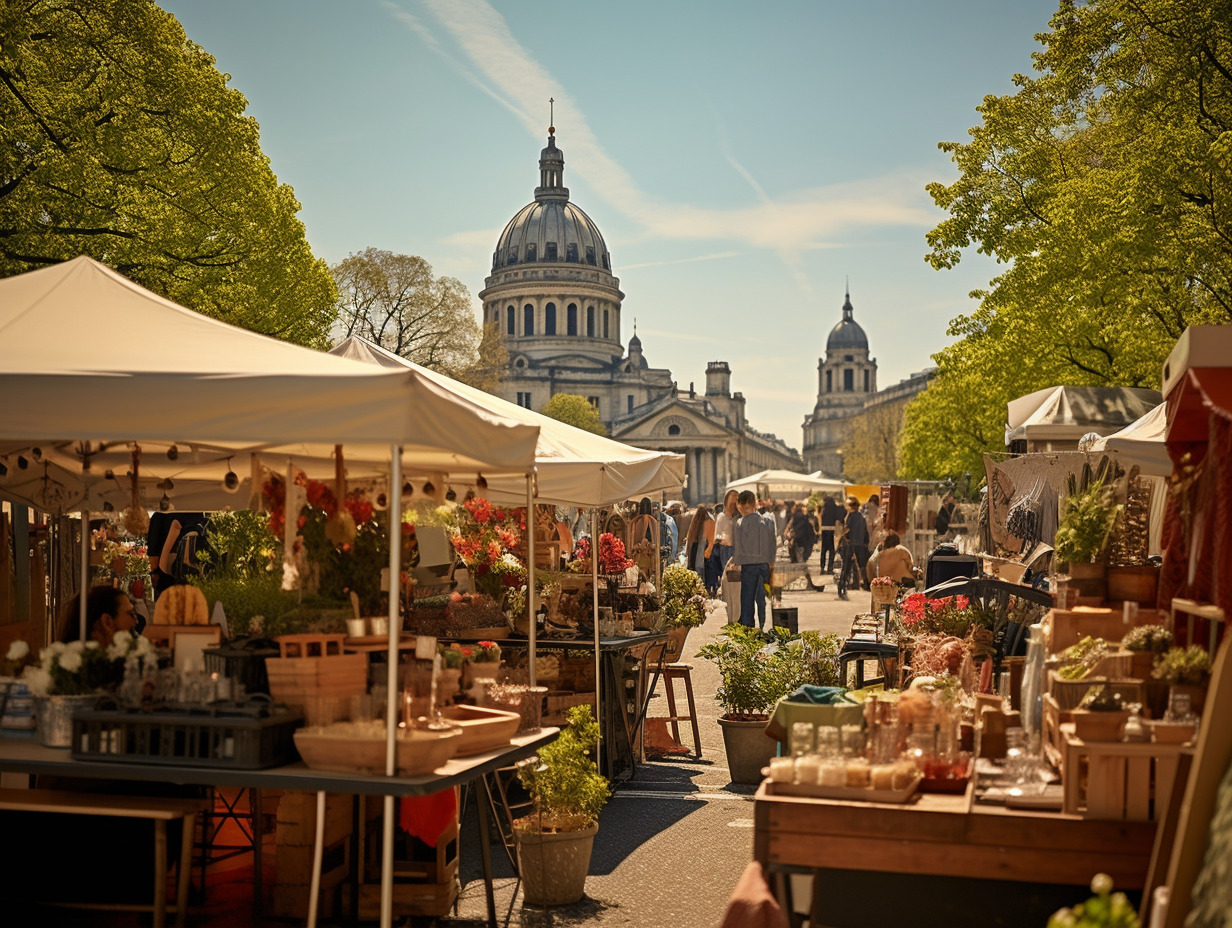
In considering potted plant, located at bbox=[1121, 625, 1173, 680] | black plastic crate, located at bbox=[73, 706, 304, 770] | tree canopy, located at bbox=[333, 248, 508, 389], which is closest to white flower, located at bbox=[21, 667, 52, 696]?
black plastic crate, located at bbox=[73, 706, 304, 770]

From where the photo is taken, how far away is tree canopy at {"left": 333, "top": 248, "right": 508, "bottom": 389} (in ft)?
166

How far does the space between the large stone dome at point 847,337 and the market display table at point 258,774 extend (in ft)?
516

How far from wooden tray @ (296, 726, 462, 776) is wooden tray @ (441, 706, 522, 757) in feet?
0.77

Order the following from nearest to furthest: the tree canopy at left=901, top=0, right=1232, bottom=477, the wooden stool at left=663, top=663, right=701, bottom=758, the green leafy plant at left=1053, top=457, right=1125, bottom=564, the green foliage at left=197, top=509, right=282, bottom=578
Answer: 1. the green leafy plant at left=1053, top=457, right=1125, bottom=564
2. the wooden stool at left=663, top=663, right=701, bottom=758
3. the green foliage at left=197, top=509, right=282, bottom=578
4. the tree canopy at left=901, top=0, right=1232, bottom=477

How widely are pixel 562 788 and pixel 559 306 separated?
395 feet

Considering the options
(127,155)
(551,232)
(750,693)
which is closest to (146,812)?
(750,693)

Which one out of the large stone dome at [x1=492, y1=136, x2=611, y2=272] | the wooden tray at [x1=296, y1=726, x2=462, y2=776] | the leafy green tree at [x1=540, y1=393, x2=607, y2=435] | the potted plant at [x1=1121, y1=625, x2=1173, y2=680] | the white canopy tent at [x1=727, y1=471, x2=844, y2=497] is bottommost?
the wooden tray at [x1=296, y1=726, x2=462, y2=776]

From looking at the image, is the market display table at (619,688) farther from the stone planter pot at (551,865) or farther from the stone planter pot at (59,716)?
the stone planter pot at (59,716)

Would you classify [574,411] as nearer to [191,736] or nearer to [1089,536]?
[1089,536]

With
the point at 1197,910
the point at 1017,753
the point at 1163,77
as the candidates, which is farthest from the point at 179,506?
the point at 1163,77

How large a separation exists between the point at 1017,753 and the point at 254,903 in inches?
134

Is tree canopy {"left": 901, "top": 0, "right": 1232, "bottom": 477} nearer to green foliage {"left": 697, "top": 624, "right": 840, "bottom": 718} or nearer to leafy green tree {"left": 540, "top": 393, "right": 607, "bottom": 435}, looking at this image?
green foliage {"left": 697, "top": 624, "right": 840, "bottom": 718}

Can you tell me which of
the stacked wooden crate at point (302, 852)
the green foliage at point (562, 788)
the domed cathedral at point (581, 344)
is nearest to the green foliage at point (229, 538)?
the green foliage at point (562, 788)

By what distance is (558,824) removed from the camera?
6.61 metres
